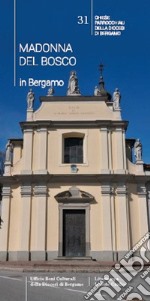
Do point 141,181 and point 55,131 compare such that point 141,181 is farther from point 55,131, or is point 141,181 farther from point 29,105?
point 29,105

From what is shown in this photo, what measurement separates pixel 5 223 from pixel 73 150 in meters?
5.67

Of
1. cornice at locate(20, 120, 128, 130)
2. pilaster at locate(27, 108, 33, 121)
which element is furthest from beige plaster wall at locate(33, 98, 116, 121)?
cornice at locate(20, 120, 128, 130)

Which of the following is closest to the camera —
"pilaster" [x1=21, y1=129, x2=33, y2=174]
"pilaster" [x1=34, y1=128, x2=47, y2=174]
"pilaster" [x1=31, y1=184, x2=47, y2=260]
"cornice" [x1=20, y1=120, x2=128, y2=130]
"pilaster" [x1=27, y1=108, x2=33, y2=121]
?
"pilaster" [x1=31, y1=184, x2=47, y2=260]

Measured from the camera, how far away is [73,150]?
2256 centimetres

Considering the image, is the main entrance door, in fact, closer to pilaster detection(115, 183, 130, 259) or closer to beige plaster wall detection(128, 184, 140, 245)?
pilaster detection(115, 183, 130, 259)

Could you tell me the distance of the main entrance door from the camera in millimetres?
20619

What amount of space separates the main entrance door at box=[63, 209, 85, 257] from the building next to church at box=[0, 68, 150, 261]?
0.05m

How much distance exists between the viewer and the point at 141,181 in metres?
21.8

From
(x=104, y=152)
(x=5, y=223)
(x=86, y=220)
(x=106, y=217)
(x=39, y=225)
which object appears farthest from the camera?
(x=104, y=152)

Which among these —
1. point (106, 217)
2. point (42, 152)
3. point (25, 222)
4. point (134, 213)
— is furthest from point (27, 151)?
point (134, 213)

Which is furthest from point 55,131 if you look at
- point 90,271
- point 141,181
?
point 90,271

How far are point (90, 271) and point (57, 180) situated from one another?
672cm

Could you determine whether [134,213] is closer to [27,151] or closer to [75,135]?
[75,135]

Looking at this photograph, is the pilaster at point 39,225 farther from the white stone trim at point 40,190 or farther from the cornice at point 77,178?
the cornice at point 77,178
